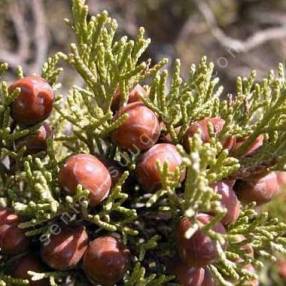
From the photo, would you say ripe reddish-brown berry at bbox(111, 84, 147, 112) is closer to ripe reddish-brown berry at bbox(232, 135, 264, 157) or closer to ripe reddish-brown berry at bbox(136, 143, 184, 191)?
ripe reddish-brown berry at bbox(136, 143, 184, 191)

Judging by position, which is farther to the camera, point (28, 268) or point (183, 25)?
point (183, 25)

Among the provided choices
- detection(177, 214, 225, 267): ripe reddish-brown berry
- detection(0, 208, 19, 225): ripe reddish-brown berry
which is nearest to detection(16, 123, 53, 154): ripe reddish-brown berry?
detection(0, 208, 19, 225): ripe reddish-brown berry

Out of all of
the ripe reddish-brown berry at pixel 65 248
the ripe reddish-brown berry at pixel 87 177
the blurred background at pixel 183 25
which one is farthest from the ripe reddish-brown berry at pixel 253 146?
the blurred background at pixel 183 25

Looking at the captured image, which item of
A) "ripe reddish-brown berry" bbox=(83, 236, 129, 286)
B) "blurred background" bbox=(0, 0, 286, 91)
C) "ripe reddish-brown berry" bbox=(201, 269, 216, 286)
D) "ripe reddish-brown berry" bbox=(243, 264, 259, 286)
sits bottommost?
"blurred background" bbox=(0, 0, 286, 91)

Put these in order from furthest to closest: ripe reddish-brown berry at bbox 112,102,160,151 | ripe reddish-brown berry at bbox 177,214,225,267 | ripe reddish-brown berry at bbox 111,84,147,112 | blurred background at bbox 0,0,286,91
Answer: blurred background at bbox 0,0,286,91
ripe reddish-brown berry at bbox 111,84,147,112
ripe reddish-brown berry at bbox 112,102,160,151
ripe reddish-brown berry at bbox 177,214,225,267

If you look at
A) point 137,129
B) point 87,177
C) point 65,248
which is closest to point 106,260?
point 65,248

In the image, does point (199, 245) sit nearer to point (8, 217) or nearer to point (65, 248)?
point (65, 248)
